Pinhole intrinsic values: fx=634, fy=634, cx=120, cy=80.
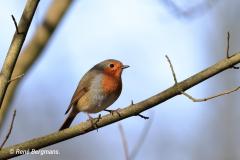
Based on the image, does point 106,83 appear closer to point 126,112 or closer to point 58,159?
point 126,112

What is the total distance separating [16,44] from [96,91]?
4.31ft

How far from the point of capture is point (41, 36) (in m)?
4.83

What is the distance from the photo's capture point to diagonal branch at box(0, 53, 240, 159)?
352cm

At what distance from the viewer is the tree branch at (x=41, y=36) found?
15.3 ft

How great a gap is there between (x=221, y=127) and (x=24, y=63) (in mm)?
6648

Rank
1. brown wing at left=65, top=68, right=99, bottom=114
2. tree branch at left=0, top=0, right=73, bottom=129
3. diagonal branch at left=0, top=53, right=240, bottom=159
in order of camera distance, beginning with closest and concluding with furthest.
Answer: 1. diagonal branch at left=0, top=53, right=240, bottom=159
2. tree branch at left=0, top=0, right=73, bottom=129
3. brown wing at left=65, top=68, right=99, bottom=114

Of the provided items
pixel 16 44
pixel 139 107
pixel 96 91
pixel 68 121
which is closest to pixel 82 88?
pixel 96 91

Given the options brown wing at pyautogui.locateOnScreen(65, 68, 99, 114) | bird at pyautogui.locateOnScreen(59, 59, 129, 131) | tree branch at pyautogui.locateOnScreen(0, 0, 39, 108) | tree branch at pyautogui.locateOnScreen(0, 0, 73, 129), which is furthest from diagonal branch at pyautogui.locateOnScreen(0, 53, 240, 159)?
brown wing at pyautogui.locateOnScreen(65, 68, 99, 114)

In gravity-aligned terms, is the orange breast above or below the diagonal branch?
below

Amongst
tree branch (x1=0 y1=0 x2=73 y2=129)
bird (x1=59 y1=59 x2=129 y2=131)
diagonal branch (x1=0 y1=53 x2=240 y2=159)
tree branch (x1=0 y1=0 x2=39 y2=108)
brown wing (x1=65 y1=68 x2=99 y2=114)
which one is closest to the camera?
diagonal branch (x1=0 y1=53 x2=240 y2=159)

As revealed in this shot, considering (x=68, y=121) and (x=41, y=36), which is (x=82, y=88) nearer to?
(x=68, y=121)

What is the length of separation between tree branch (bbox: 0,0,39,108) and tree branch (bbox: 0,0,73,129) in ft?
2.44

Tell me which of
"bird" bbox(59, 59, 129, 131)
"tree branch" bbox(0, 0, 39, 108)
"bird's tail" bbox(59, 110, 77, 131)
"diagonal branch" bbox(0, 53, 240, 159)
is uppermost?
"tree branch" bbox(0, 0, 39, 108)

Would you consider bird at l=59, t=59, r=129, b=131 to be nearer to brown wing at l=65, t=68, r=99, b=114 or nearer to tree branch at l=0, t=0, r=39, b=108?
brown wing at l=65, t=68, r=99, b=114
